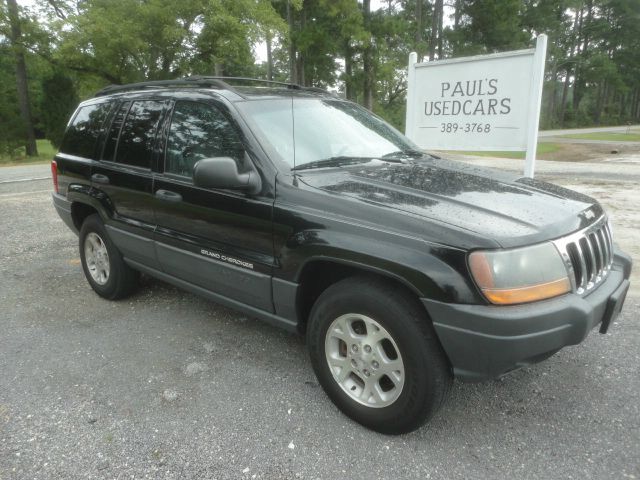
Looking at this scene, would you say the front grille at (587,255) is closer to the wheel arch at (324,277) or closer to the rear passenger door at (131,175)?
the wheel arch at (324,277)

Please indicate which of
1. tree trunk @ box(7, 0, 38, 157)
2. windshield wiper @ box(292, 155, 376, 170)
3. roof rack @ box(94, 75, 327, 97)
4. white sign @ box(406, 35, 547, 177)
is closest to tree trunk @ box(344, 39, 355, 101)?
tree trunk @ box(7, 0, 38, 157)

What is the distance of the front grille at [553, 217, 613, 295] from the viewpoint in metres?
2.25

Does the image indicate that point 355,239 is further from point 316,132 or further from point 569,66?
point 569,66

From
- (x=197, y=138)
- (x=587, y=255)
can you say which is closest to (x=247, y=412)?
(x=197, y=138)

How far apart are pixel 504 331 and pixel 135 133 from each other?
3065mm

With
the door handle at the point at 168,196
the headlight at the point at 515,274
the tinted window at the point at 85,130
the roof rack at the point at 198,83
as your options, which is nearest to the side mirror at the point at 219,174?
the door handle at the point at 168,196

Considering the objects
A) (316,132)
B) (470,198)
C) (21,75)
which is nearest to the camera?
(470,198)

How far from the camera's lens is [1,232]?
7.02 m

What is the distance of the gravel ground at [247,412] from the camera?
2.28 metres

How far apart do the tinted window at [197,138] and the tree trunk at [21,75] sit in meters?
26.8

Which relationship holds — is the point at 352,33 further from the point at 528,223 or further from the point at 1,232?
the point at 528,223

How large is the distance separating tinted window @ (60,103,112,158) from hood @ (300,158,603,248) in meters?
2.38

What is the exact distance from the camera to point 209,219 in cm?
308

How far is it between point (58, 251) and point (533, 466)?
5837 mm
